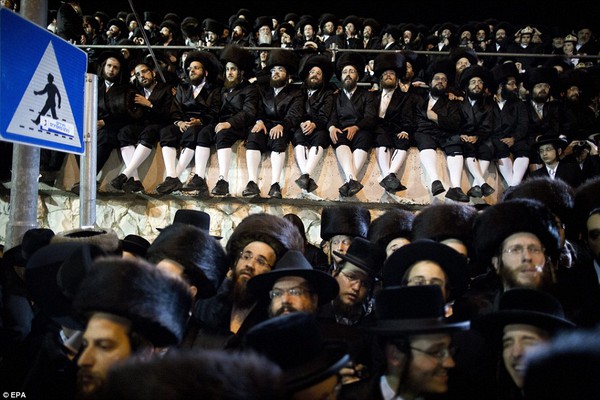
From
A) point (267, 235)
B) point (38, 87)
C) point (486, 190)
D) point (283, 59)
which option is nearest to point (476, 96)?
point (486, 190)

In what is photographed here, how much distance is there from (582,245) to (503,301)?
232cm

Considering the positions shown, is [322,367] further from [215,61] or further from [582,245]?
[215,61]

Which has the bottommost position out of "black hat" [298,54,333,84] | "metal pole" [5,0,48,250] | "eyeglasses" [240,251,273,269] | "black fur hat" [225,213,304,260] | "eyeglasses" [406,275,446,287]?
"eyeglasses" [406,275,446,287]

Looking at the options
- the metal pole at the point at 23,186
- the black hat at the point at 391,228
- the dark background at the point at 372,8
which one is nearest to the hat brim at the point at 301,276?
the black hat at the point at 391,228

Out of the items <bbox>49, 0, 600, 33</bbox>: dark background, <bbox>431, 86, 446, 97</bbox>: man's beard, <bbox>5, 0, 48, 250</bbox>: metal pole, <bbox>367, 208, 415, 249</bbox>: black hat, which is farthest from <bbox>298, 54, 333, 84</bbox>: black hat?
<bbox>49, 0, 600, 33</bbox>: dark background

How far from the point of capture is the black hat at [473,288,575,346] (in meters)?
2.40

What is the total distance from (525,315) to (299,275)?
1.57 metres

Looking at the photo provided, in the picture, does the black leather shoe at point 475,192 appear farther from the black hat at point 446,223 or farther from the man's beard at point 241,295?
the man's beard at point 241,295

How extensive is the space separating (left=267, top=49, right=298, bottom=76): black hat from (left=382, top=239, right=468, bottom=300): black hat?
5.87 m

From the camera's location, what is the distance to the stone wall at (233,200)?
294 inches

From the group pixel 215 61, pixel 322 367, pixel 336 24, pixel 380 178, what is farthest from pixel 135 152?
pixel 336 24

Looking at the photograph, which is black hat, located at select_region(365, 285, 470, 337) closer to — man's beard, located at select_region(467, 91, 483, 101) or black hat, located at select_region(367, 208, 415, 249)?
black hat, located at select_region(367, 208, 415, 249)

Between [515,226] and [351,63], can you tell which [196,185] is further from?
[515,226]

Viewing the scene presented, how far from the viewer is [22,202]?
12.0 feet
